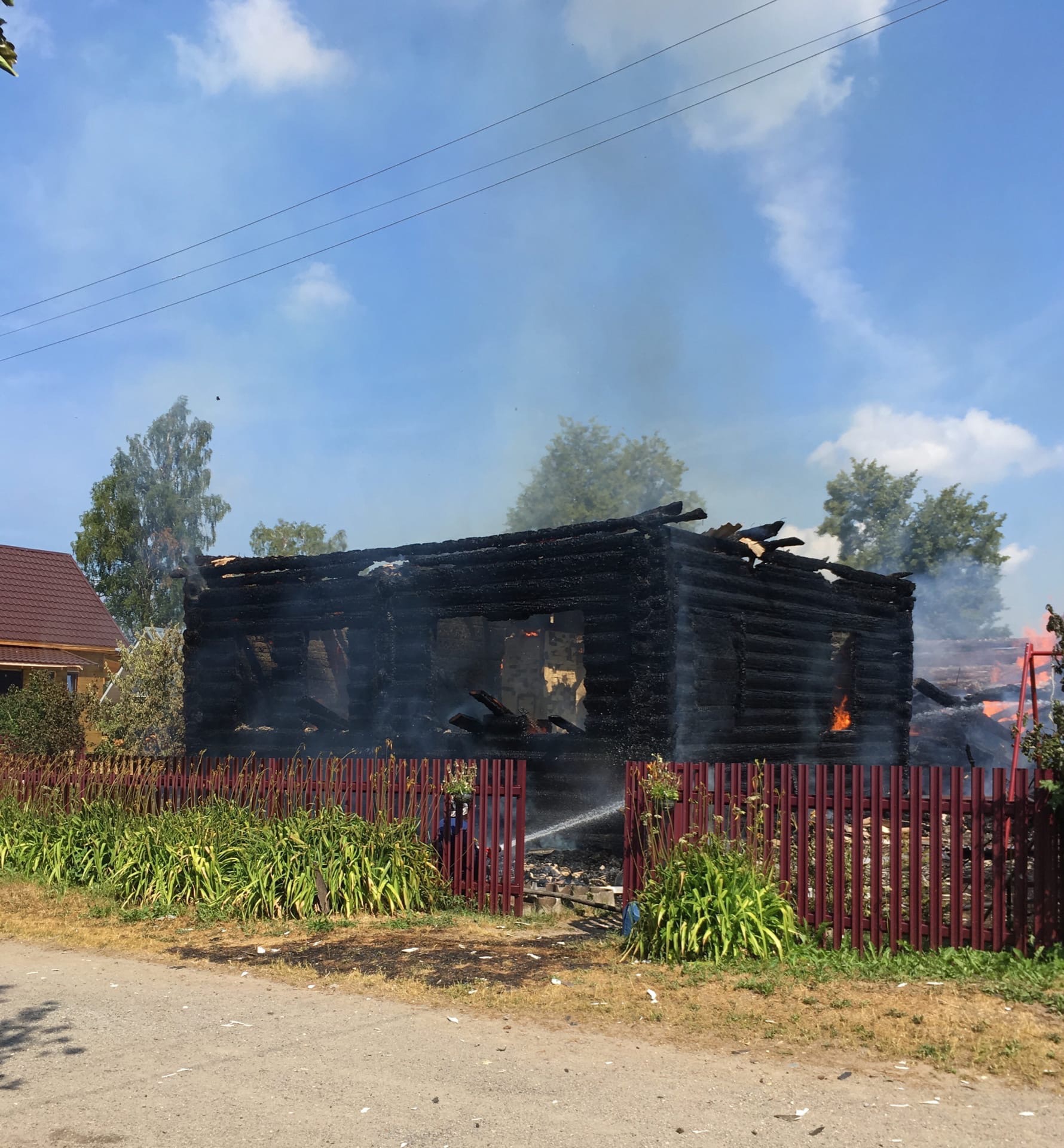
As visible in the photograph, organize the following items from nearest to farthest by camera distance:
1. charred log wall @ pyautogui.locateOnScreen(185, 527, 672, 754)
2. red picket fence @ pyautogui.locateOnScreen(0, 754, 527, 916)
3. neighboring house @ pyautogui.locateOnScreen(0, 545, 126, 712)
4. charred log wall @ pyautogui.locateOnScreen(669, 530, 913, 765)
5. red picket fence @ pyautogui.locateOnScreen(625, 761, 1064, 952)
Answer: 1. red picket fence @ pyautogui.locateOnScreen(625, 761, 1064, 952)
2. red picket fence @ pyautogui.locateOnScreen(0, 754, 527, 916)
3. charred log wall @ pyautogui.locateOnScreen(185, 527, 672, 754)
4. charred log wall @ pyautogui.locateOnScreen(669, 530, 913, 765)
5. neighboring house @ pyautogui.locateOnScreen(0, 545, 126, 712)

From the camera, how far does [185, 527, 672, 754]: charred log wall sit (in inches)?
606

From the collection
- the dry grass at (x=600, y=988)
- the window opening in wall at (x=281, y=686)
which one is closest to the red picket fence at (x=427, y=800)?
the dry grass at (x=600, y=988)

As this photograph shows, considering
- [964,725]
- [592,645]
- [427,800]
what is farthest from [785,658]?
[427,800]

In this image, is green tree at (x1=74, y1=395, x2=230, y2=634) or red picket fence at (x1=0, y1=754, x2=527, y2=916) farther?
green tree at (x1=74, y1=395, x2=230, y2=634)

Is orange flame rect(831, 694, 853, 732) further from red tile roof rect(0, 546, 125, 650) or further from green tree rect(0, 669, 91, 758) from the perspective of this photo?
red tile roof rect(0, 546, 125, 650)

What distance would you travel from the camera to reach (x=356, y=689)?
1903 cm

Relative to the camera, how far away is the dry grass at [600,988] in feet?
21.1

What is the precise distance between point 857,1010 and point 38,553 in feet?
108

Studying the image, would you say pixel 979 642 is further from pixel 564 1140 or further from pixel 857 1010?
pixel 564 1140

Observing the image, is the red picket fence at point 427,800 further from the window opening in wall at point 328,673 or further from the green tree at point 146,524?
the green tree at point 146,524

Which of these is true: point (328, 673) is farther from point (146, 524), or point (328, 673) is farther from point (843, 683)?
point (146, 524)

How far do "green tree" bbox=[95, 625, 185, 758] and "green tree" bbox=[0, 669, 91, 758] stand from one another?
3.82 metres

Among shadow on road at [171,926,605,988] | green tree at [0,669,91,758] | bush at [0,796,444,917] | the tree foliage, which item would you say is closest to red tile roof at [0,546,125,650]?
green tree at [0,669,91,758]

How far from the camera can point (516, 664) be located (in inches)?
1157
